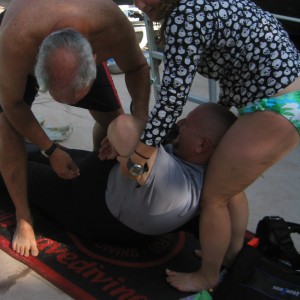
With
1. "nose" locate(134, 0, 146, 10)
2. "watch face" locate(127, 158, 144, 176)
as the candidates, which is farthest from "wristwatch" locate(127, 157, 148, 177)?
"nose" locate(134, 0, 146, 10)

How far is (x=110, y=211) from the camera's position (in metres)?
1.97

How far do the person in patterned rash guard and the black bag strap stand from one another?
0.68 ft

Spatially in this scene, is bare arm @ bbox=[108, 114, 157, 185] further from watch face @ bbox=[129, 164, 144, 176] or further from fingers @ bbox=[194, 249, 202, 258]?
fingers @ bbox=[194, 249, 202, 258]

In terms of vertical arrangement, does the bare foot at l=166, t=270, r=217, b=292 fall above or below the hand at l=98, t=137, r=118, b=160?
below

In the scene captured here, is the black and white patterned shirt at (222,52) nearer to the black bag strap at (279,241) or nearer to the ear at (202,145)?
the ear at (202,145)

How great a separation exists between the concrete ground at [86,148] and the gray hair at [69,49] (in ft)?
2.84

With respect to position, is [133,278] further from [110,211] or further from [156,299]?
[110,211]

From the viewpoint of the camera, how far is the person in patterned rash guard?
1577 millimetres

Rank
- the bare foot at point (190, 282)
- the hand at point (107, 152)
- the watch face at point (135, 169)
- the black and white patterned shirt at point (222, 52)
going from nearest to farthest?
the black and white patterned shirt at point (222, 52) < the watch face at point (135, 169) < the bare foot at point (190, 282) < the hand at point (107, 152)

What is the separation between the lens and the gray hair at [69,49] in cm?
157

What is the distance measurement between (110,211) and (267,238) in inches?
26.7

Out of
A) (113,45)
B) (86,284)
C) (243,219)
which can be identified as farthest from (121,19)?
(86,284)

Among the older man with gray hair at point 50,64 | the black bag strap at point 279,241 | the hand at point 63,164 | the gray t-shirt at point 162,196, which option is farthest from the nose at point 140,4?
the black bag strap at point 279,241

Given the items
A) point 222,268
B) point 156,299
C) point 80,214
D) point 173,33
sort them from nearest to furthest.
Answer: point 173,33
point 156,299
point 222,268
point 80,214
